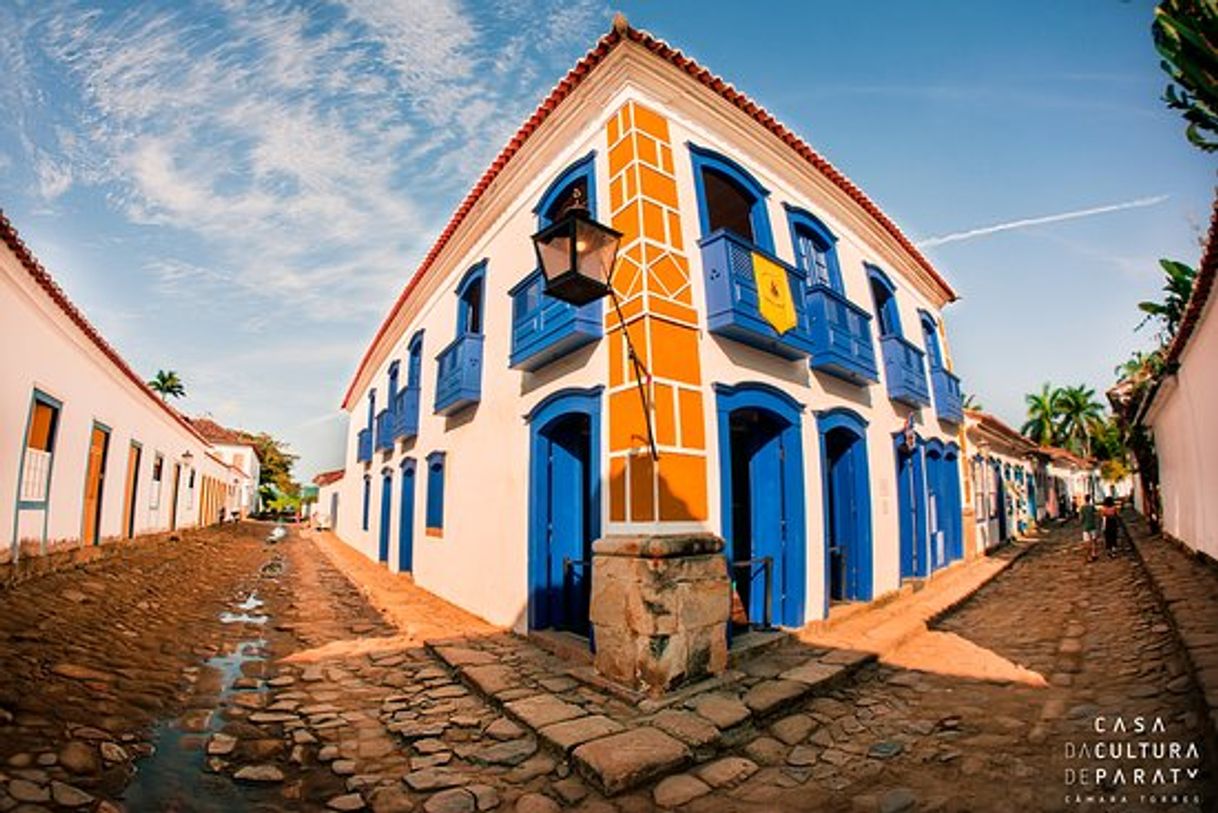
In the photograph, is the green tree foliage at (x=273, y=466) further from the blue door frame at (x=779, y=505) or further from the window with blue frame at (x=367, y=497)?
the blue door frame at (x=779, y=505)

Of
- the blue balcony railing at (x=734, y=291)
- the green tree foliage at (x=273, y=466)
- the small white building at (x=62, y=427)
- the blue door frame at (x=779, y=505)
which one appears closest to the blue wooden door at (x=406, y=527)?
the small white building at (x=62, y=427)

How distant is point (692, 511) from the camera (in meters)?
5.00

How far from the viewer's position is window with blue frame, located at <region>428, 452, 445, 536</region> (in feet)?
30.9

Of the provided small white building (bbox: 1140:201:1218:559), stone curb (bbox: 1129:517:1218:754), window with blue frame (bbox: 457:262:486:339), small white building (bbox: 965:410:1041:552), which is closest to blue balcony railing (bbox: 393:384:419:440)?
window with blue frame (bbox: 457:262:486:339)

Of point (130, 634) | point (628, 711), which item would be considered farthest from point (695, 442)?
point (130, 634)

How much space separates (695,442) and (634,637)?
183 cm

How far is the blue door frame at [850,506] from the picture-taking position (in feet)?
24.4

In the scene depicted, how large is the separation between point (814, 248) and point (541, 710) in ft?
23.1

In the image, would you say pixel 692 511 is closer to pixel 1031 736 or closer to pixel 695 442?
pixel 695 442

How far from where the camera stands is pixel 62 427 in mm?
8445

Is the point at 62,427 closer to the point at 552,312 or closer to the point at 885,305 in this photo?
the point at 552,312

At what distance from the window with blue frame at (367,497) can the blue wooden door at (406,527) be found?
4.61 meters

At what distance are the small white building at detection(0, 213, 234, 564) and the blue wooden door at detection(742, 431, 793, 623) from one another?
351 inches

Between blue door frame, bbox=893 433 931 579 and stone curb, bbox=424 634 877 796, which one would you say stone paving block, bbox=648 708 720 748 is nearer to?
stone curb, bbox=424 634 877 796
